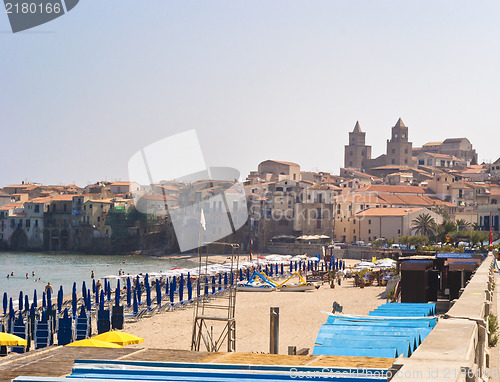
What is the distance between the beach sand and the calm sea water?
17304mm

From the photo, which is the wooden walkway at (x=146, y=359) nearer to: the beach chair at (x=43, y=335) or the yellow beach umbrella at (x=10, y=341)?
the yellow beach umbrella at (x=10, y=341)

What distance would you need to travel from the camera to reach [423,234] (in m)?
57.8

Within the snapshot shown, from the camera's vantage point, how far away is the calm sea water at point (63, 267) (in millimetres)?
45375

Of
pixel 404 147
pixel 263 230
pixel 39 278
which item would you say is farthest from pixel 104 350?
pixel 404 147

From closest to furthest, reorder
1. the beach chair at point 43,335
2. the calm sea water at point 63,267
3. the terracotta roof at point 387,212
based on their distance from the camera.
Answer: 1. the beach chair at point 43,335
2. the calm sea water at point 63,267
3. the terracotta roof at point 387,212

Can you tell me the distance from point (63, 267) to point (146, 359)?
187ft

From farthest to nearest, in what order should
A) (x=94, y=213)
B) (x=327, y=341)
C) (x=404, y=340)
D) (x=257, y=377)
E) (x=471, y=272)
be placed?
(x=94, y=213) → (x=471, y=272) → (x=327, y=341) → (x=404, y=340) → (x=257, y=377)

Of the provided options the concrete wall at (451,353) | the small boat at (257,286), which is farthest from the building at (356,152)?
the concrete wall at (451,353)

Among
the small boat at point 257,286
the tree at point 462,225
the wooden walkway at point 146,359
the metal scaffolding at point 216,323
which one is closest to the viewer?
the wooden walkway at point 146,359

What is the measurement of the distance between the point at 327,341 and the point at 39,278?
44.7 metres

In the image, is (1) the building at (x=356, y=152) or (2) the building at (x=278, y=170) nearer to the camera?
(2) the building at (x=278, y=170)

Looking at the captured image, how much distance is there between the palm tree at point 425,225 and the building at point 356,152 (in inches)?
2067

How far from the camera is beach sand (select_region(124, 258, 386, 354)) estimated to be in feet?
56.3

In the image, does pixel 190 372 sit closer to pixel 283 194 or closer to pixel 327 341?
pixel 327 341
